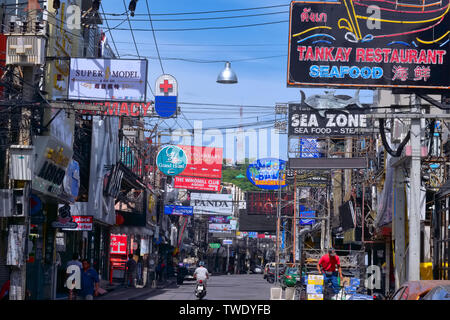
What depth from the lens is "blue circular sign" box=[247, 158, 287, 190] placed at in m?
57.2

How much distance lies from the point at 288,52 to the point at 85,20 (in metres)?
12.0

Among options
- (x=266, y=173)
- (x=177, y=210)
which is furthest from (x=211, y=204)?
(x=266, y=173)

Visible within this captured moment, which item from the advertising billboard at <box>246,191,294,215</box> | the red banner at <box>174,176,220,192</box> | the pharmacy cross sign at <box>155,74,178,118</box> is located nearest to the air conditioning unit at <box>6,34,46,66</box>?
the pharmacy cross sign at <box>155,74,178,118</box>

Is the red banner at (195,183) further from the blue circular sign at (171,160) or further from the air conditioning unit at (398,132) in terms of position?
the air conditioning unit at (398,132)

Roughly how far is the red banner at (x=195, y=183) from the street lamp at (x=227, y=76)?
42.8 metres

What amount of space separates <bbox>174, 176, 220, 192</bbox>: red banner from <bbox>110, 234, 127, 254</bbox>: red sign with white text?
64.5 ft

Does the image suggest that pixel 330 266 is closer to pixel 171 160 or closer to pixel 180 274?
pixel 171 160

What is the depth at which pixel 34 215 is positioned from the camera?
89.9 feet

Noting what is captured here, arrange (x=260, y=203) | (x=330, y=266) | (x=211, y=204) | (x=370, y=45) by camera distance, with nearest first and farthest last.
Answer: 1. (x=330, y=266)
2. (x=370, y=45)
3. (x=260, y=203)
4. (x=211, y=204)

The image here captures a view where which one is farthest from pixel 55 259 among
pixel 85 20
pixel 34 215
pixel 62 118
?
pixel 85 20

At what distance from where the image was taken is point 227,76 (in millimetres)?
30281

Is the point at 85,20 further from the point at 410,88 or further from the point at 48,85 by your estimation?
the point at 410,88

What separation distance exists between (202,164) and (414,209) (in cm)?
6190

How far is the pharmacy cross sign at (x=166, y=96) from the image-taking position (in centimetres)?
3025
